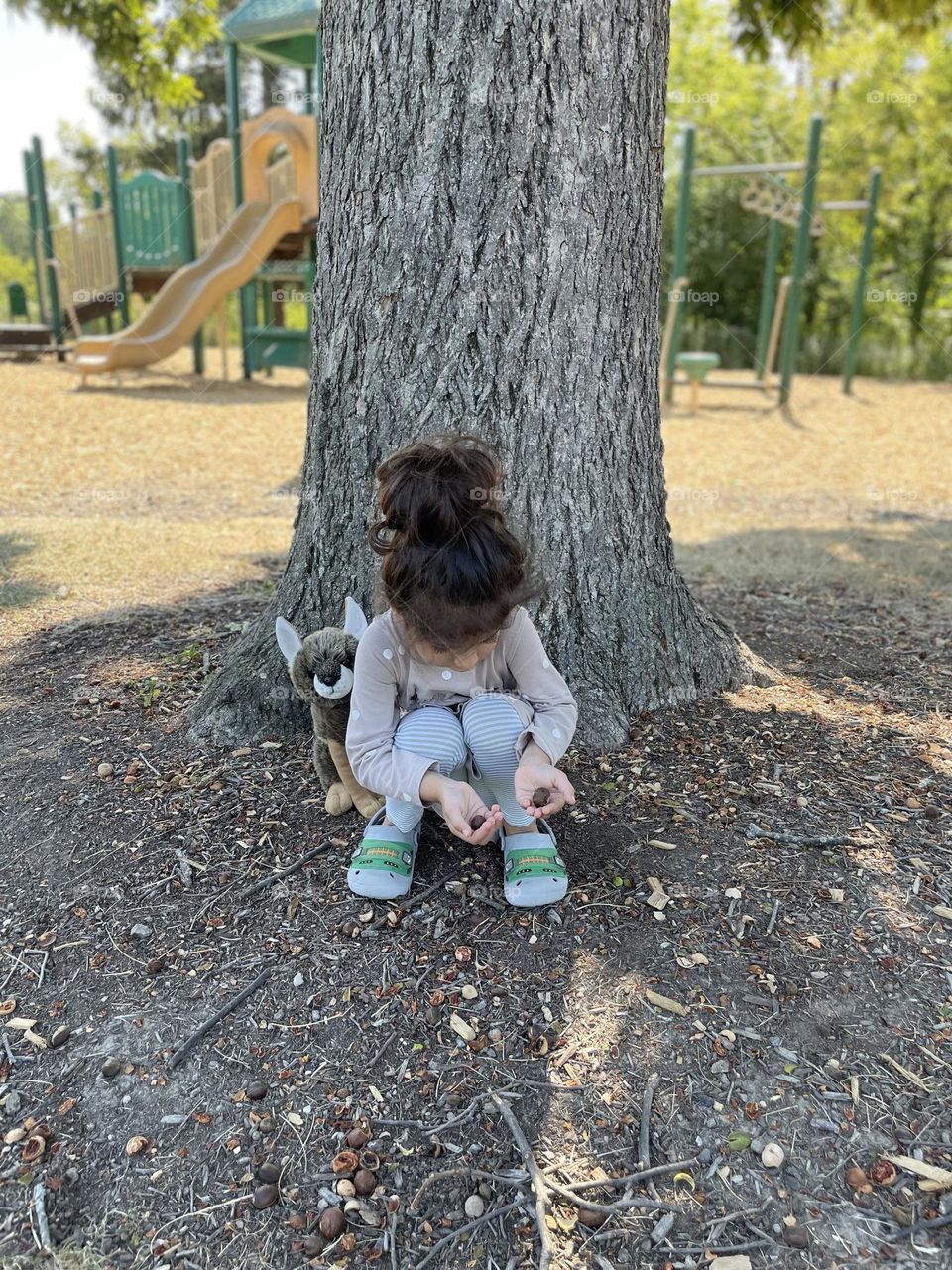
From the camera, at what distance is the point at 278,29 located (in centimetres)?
1290

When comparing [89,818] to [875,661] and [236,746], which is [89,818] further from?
[875,661]

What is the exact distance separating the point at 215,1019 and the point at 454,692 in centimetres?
88

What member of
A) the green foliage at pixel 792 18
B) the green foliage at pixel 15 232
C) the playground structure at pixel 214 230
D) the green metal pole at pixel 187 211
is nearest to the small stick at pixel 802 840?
the green foliage at pixel 792 18

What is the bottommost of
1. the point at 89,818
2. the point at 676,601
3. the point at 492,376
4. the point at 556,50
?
the point at 89,818

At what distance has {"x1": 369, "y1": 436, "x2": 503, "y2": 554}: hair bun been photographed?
209 cm

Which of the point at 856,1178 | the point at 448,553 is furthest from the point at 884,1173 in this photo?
the point at 448,553

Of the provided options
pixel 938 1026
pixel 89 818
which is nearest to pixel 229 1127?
pixel 89 818

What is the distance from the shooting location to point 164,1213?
1.70 m

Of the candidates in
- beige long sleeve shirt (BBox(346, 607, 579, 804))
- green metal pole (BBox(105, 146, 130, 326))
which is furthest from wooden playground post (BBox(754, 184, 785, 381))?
beige long sleeve shirt (BBox(346, 607, 579, 804))

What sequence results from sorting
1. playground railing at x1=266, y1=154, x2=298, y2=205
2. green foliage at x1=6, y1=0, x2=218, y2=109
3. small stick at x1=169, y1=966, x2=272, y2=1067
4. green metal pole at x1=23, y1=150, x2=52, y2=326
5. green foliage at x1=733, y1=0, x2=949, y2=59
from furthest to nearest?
1. green metal pole at x1=23, y1=150, x2=52, y2=326
2. playground railing at x1=266, y1=154, x2=298, y2=205
3. green foliage at x1=6, y1=0, x2=218, y2=109
4. green foliage at x1=733, y1=0, x2=949, y2=59
5. small stick at x1=169, y1=966, x2=272, y2=1067

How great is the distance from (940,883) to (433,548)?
1454 mm

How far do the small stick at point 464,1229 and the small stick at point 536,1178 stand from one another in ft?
0.14

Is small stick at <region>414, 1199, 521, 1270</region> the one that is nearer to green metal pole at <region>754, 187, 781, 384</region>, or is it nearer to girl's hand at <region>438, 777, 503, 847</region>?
girl's hand at <region>438, 777, 503, 847</region>

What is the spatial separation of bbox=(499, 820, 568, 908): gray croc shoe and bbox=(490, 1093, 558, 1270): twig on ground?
1.55 ft
